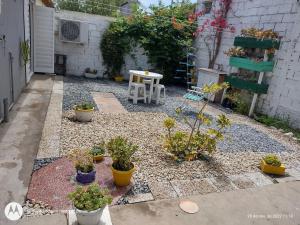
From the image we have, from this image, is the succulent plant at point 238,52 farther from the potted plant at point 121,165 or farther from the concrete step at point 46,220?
the concrete step at point 46,220

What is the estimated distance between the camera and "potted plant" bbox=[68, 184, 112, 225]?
187 centimetres

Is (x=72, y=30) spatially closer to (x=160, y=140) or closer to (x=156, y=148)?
(x=160, y=140)

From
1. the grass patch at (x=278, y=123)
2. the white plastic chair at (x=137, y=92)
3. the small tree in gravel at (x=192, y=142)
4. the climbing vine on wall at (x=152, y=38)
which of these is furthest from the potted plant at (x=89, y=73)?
the small tree in gravel at (x=192, y=142)

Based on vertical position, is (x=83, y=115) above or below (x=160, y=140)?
above

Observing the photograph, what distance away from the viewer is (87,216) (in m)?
1.87

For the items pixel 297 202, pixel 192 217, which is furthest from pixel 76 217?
pixel 297 202

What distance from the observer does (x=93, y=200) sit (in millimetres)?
1913

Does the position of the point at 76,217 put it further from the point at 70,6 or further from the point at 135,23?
the point at 70,6

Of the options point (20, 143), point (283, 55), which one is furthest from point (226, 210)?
point (283, 55)

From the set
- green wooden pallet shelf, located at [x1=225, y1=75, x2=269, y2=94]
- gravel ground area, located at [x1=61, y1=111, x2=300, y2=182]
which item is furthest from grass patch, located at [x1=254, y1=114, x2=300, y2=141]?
gravel ground area, located at [x1=61, y1=111, x2=300, y2=182]

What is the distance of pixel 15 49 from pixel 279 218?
16.6ft

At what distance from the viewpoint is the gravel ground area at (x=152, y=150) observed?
9.98ft

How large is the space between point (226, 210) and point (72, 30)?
23.3ft

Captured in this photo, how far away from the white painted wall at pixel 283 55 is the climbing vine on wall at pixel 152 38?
7.94 ft
